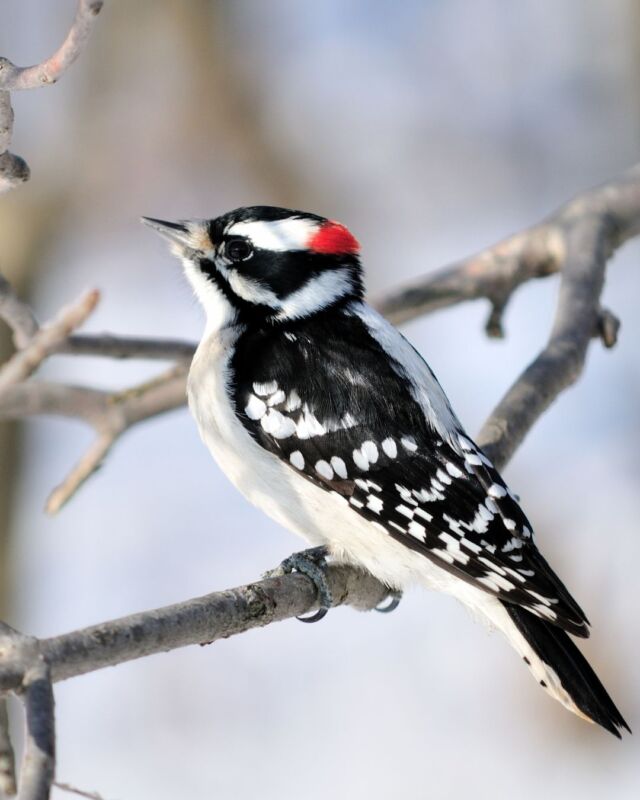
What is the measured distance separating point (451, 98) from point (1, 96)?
6.34 metres

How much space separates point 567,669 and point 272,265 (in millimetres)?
1795

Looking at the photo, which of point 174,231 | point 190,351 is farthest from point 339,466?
point 190,351

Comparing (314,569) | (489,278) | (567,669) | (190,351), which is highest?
(489,278)

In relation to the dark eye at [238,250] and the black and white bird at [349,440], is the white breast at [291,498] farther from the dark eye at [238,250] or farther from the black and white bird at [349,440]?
the dark eye at [238,250]

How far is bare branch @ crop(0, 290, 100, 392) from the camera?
11.1ft

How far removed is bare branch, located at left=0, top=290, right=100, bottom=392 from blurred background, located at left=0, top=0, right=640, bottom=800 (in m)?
2.28

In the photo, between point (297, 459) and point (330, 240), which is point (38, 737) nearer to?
point (297, 459)

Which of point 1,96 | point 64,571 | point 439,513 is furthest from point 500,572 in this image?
point 64,571

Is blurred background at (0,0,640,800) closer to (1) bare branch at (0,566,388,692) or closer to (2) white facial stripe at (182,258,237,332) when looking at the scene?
(2) white facial stripe at (182,258,237,332)

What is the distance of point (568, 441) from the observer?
22.2 feet

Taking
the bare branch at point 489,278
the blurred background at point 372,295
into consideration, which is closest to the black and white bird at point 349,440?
the bare branch at point 489,278

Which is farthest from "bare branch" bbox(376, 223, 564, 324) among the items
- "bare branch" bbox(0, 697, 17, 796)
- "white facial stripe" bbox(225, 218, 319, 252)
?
"bare branch" bbox(0, 697, 17, 796)

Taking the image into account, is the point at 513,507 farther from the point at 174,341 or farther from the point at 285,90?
the point at 285,90

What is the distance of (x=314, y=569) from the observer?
361 cm
